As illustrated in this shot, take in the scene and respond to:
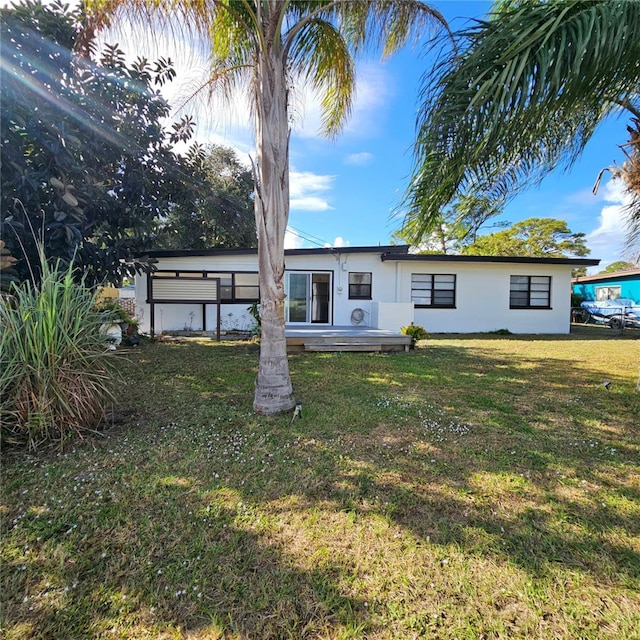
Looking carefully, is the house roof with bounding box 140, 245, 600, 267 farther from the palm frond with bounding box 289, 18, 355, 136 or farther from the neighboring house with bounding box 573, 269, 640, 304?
the neighboring house with bounding box 573, 269, 640, 304

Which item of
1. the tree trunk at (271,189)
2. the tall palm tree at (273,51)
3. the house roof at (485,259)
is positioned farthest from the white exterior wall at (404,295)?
the tree trunk at (271,189)

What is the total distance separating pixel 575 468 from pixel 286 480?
94.9 inches

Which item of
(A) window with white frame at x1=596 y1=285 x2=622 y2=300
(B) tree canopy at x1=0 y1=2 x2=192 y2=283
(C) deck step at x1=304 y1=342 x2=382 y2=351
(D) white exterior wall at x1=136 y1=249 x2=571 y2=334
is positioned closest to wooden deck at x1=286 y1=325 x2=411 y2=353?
(C) deck step at x1=304 y1=342 x2=382 y2=351

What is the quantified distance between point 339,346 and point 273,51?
19.6 feet

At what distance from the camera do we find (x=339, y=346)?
27.7 feet

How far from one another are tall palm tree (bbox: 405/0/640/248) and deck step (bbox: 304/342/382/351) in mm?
5129

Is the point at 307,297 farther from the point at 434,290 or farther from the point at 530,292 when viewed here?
the point at 530,292

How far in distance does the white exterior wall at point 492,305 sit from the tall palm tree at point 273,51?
953 centimetres

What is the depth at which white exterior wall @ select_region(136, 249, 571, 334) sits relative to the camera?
1198 centimetres

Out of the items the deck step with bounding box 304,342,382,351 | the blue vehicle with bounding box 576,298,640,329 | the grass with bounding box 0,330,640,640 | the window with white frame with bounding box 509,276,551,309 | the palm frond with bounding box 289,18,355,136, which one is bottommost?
the grass with bounding box 0,330,640,640

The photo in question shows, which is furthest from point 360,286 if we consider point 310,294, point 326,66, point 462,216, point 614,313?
point 614,313

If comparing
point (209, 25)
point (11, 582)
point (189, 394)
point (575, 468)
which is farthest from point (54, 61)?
point (575, 468)

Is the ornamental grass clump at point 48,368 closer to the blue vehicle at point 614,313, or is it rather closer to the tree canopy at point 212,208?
the tree canopy at point 212,208

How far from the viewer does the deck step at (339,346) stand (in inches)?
330
